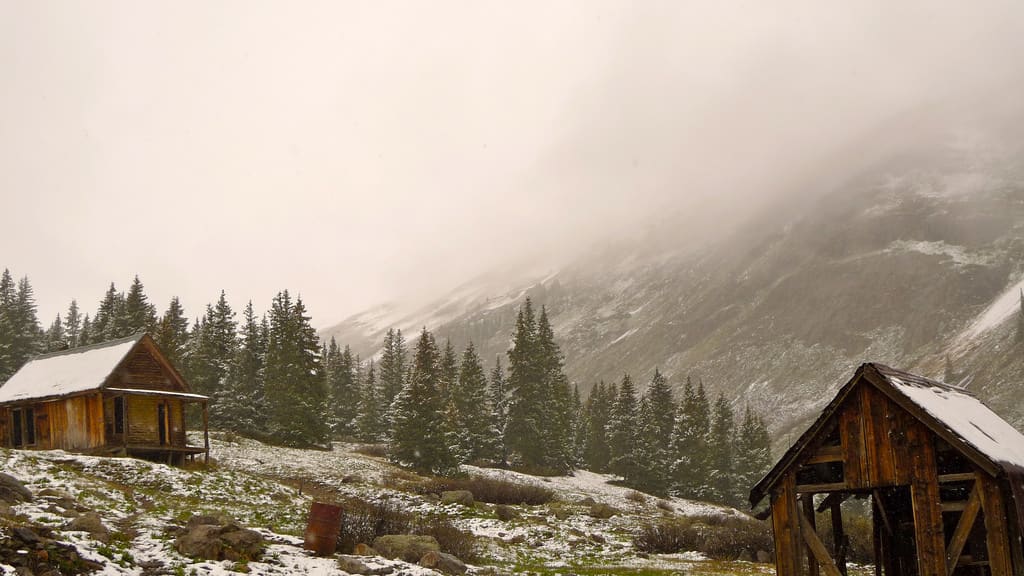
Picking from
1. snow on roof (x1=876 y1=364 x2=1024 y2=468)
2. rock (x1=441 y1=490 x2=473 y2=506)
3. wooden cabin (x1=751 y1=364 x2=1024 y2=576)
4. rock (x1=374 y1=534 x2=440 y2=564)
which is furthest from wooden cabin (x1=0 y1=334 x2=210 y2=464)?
snow on roof (x1=876 y1=364 x2=1024 y2=468)

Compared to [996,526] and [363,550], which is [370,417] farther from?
[996,526]

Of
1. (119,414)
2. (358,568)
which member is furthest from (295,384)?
(358,568)

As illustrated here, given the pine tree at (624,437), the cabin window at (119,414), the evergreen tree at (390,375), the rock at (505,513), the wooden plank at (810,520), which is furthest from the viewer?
the evergreen tree at (390,375)

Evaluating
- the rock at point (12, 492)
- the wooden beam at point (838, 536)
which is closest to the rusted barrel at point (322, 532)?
the rock at point (12, 492)

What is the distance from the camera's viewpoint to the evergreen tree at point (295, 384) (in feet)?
211

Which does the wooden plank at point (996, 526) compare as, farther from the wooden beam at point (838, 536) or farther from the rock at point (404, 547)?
the rock at point (404, 547)

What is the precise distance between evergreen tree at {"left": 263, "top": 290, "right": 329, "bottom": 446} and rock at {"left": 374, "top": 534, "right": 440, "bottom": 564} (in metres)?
40.6

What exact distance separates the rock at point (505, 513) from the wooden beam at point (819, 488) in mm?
23618

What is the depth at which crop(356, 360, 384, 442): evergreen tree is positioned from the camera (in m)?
88.4

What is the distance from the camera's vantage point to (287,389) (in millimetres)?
65875

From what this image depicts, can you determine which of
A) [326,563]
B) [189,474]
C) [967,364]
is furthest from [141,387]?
[967,364]

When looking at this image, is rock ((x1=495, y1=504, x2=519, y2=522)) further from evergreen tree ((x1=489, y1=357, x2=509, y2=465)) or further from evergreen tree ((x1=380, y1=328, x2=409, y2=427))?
evergreen tree ((x1=380, y1=328, x2=409, y2=427))

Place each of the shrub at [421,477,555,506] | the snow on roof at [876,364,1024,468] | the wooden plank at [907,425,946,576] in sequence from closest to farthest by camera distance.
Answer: the snow on roof at [876,364,1024,468], the wooden plank at [907,425,946,576], the shrub at [421,477,555,506]

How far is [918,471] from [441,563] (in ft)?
42.7
